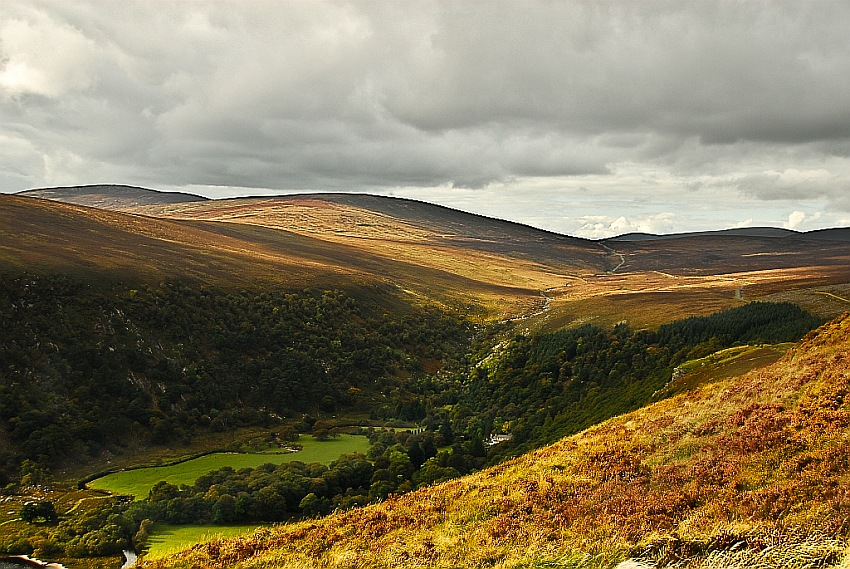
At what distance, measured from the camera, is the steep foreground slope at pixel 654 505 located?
1648cm

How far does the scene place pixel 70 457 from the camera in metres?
56.3

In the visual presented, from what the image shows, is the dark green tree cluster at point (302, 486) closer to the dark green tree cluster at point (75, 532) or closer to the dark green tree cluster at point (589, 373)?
the dark green tree cluster at point (75, 532)

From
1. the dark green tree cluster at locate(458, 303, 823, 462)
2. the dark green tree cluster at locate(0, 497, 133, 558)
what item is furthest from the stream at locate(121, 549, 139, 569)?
the dark green tree cluster at locate(458, 303, 823, 462)

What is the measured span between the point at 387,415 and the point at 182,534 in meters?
43.2

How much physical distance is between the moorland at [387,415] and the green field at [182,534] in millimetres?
392

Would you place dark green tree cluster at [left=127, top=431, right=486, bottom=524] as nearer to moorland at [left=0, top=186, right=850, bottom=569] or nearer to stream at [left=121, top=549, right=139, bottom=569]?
moorland at [left=0, top=186, right=850, bottom=569]

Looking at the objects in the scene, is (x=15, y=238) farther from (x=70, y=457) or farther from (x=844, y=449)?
(x=844, y=449)

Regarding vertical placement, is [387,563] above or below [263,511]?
above

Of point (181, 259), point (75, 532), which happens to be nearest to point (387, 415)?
point (75, 532)

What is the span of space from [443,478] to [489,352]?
6206 centimetres

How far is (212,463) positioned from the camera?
59.9 metres

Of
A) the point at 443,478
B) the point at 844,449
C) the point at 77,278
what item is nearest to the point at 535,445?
the point at 443,478

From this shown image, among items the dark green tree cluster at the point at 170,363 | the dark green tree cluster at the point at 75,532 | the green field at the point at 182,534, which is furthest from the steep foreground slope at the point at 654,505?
the dark green tree cluster at the point at 170,363

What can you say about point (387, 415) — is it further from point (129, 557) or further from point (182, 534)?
point (129, 557)
